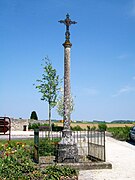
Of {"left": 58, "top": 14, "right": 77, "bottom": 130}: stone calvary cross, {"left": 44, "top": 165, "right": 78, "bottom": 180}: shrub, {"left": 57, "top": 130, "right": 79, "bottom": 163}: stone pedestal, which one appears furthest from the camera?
{"left": 58, "top": 14, "right": 77, "bottom": 130}: stone calvary cross

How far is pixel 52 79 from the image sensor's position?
21531 millimetres

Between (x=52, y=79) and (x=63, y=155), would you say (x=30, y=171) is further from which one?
(x=52, y=79)

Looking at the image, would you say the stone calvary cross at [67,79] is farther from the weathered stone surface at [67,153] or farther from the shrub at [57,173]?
the shrub at [57,173]

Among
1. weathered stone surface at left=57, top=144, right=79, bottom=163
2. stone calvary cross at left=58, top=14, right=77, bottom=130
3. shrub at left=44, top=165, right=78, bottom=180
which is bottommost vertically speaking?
shrub at left=44, top=165, right=78, bottom=180

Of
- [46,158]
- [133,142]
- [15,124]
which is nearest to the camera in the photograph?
[46,158]

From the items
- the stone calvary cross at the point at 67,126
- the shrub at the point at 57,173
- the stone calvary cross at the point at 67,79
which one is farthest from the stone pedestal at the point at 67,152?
the shrub at the point at 57,173

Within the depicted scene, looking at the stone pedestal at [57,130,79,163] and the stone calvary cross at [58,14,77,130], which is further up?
the stone calvary cross at [58,14,77,130]

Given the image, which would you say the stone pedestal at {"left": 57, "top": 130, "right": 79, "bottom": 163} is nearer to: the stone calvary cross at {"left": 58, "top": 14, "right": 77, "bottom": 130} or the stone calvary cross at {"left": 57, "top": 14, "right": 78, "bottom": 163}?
the stone calvary cross at {"left": 57, "top": 14, "right": 78, "bottom": 163}

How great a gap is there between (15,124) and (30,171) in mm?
29519

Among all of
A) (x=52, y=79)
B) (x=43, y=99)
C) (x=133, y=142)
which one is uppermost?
(x=52, y=79)

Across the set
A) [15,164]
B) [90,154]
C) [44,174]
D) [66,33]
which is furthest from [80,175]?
[66,33]

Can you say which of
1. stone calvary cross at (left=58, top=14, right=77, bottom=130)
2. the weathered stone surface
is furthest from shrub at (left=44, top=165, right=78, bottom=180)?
stone calvary cross at (left=58, top=14, right=77, bottom=130)

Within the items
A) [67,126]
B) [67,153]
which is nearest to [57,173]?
[67,153]

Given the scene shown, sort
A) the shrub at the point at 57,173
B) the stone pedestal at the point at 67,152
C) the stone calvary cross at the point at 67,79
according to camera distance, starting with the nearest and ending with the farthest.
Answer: the shrub at the point at 57,173
the stone pedestal at the point at 67,152
the stone calvary cross at the point at 67,79
